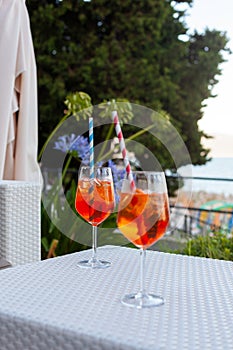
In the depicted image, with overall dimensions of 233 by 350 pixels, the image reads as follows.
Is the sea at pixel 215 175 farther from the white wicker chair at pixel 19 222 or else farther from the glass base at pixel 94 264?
the glass base at pixel 94 264

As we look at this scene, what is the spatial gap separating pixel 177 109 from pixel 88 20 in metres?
2.45

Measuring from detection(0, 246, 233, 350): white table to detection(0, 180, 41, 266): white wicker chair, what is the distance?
25.9 inches

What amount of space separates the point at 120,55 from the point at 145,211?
986 cm

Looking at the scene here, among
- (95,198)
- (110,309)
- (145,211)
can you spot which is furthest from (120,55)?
(110,309)

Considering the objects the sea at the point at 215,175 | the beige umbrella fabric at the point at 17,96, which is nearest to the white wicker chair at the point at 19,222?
the beige umbrella fabric at the point at 17,96

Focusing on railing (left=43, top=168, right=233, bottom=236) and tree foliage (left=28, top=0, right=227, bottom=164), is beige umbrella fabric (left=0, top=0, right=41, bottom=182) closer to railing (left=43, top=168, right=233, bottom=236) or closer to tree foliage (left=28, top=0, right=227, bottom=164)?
railing (left=43, top=168, right=233, bottom=236)

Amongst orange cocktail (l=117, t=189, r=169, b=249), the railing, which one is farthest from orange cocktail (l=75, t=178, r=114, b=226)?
the railing

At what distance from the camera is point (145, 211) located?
1045 millimetres

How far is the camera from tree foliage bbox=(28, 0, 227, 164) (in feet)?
34.2

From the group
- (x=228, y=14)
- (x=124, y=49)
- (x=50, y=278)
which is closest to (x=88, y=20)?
(x=124, y=49)

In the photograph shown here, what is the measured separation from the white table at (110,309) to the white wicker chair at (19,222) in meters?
0.66

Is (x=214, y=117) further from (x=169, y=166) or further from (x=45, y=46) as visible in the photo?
(x=45, y=46)

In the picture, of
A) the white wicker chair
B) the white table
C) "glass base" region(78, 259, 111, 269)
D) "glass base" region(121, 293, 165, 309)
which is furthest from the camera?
the white wicker chair

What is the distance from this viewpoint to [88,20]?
10.8 m
